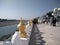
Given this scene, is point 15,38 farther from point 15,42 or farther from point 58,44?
point 58,44

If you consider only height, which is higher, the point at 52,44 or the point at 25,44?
the point at 25,44

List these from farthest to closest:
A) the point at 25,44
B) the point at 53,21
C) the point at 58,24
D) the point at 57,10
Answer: the point at 57,10 → the point at 53,21 → the point at 58,24 → the point at 25,44

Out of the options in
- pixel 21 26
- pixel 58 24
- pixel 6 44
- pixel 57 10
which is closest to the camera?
pixel 6 44

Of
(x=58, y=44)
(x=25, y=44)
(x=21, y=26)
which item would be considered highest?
(x=21, y=26)

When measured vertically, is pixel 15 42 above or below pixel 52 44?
above

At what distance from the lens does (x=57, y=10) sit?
32.3 meters

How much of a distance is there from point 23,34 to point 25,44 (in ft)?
1.75

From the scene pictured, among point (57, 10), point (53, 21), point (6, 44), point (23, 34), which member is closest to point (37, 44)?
point (23, 34)

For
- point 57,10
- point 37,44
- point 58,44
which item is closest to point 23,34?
point 37,44

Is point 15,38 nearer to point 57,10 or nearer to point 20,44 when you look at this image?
point 20,44

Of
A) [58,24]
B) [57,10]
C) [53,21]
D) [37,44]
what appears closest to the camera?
[37,44]

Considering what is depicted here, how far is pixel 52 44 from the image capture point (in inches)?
302

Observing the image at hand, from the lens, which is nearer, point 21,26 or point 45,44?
point 21,26

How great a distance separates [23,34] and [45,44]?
323 cm
